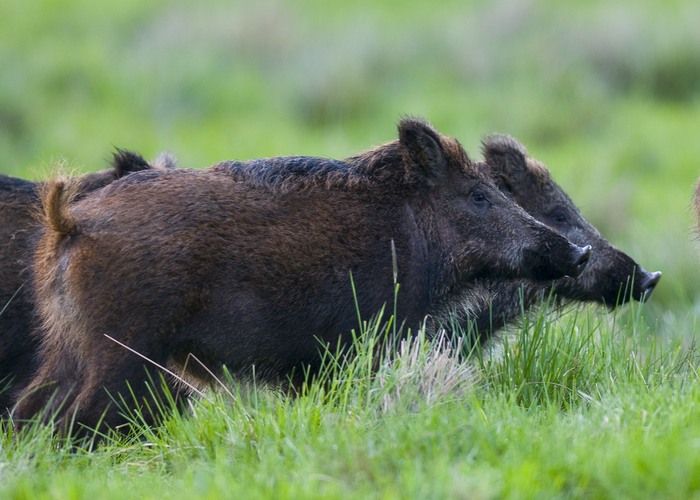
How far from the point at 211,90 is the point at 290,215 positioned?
8.86 m

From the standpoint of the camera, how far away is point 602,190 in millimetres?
12148

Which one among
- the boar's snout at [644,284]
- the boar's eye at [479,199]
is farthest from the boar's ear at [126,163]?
the boar's snout at [644,284]

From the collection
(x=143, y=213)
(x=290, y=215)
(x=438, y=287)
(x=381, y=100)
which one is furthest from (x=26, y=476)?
(x=381, y=100)

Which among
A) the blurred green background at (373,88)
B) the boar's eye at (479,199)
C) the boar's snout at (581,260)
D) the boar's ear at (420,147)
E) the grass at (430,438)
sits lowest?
the grass at (430,438)

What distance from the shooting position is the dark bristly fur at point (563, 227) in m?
7.70

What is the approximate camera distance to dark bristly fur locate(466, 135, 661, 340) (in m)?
7.70

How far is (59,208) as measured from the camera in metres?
6.05

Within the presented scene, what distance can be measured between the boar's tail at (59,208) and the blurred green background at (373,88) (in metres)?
5.54

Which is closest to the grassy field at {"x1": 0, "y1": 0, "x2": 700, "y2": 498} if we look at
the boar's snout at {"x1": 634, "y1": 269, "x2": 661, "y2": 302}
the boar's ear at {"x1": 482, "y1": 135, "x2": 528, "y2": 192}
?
the boar's snout at {"x1": 634, "y1": 269, "x2": 661, "y2": 302}

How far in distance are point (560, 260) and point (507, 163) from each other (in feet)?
3.77

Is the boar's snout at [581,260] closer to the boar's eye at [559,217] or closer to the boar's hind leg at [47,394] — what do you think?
the boar's eye at [559,217]

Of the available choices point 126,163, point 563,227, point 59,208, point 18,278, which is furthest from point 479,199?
point 18,278

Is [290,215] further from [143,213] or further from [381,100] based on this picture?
[381,100]

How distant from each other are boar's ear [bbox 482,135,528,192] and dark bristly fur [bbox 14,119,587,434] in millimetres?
800
